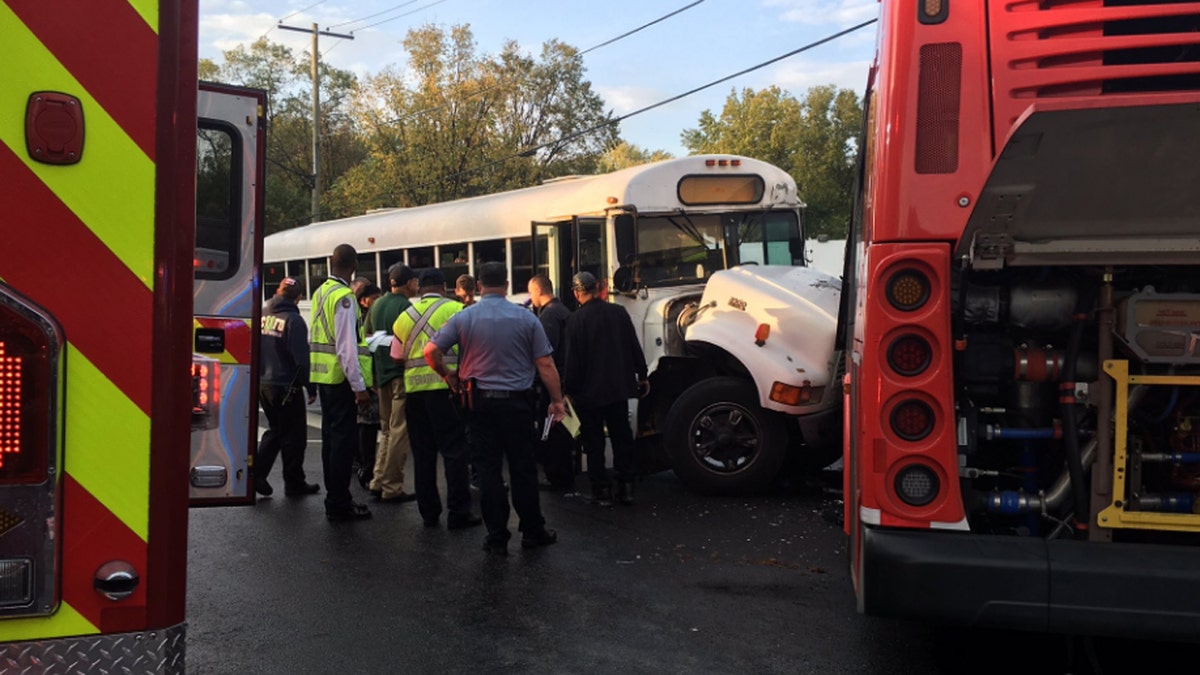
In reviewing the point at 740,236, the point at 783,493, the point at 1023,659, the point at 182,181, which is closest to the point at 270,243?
the point at 740,236

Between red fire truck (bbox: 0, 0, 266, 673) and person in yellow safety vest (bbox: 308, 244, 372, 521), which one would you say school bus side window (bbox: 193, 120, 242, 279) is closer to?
person in yellow safety vest (bbox: 308, 244, 372, 521)

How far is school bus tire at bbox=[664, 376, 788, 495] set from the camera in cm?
828

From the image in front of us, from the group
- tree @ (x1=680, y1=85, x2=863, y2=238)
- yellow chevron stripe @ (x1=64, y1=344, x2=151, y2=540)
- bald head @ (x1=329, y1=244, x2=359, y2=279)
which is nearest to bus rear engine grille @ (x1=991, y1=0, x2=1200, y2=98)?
yellow chevron stripe @ (x1=64, y1=344, x2=151, y2=540)

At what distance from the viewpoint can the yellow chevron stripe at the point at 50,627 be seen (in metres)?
2.01

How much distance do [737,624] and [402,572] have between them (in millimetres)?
2100

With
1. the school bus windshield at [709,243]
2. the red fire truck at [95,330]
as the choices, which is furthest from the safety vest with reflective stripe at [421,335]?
the red fire truck at [95,330]

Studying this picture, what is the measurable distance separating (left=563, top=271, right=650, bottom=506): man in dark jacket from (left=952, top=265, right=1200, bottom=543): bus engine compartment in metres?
4.38

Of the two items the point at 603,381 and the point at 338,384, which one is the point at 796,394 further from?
the point at 338,384

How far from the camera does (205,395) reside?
2965 millimetres

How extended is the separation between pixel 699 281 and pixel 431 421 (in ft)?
11.9

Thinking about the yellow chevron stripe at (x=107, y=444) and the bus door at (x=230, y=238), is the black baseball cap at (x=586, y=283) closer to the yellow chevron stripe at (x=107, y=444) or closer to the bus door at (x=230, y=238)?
the bus door at (x=230, y=238)

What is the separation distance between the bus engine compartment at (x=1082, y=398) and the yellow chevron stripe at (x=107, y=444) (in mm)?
2741

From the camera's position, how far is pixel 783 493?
8547 mm

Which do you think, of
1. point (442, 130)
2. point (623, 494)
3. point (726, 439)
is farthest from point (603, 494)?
point (442, 130)
